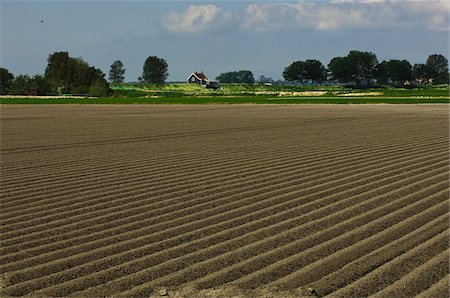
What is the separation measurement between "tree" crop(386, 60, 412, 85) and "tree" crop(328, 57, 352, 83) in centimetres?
893

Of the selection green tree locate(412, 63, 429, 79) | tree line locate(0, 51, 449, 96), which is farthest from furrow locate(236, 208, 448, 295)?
green tree locate(412, 63, 429, 79)

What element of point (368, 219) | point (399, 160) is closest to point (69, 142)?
point (399, 160)

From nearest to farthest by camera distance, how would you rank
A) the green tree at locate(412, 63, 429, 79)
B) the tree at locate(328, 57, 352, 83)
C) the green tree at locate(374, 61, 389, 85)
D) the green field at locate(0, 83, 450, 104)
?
the green field at locate(0, 83, 450, 104) → the tree at locate(328, 57, 352, 83) → the green tree at locate(374, 61, 389, 85) → the green tree at locate(412, 63, 429, 79)

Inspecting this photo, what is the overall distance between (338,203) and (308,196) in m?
0.54

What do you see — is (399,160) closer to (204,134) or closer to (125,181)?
(125,181)

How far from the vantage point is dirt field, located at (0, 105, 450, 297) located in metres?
4.93

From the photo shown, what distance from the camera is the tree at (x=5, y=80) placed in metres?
100

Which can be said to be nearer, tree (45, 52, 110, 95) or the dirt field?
the dirt field

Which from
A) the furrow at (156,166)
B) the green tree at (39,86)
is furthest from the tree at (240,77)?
the furrow at (156,166)

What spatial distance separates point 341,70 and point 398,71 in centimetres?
1263

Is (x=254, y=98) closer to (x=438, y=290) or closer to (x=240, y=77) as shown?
(x=438, y=290)

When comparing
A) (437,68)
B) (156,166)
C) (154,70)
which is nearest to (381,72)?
(437,68)

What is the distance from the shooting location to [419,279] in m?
4.92

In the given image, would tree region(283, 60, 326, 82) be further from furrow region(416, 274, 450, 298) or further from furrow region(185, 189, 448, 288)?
furrow region(416, 274, 450, 298)
